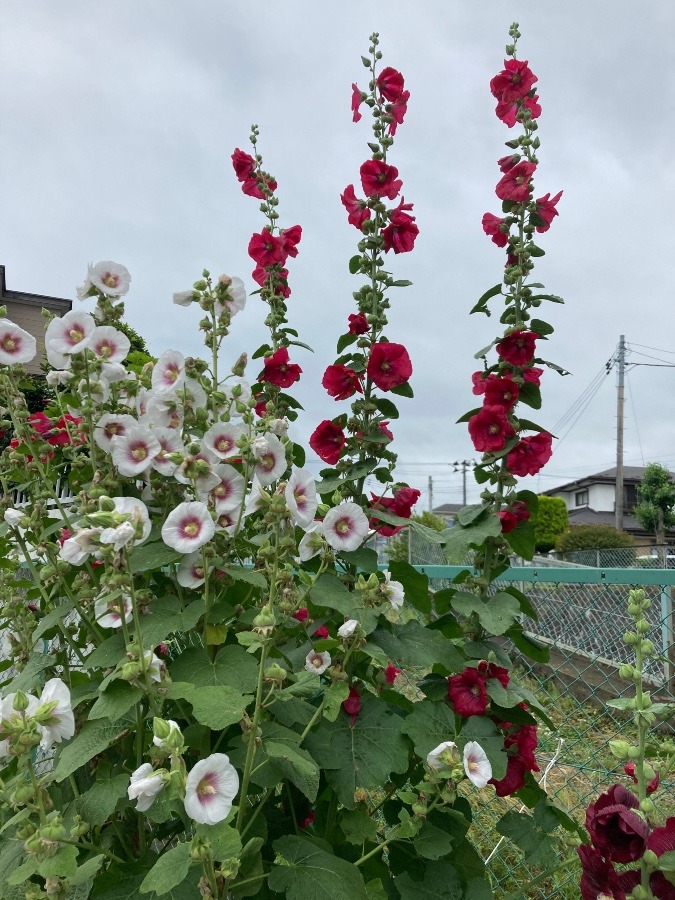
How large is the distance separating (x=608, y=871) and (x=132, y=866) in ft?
2.37

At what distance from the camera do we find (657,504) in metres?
28.8

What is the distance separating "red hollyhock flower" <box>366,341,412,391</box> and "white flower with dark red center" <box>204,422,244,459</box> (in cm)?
37

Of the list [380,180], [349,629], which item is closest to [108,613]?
[349,629]

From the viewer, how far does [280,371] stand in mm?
1766

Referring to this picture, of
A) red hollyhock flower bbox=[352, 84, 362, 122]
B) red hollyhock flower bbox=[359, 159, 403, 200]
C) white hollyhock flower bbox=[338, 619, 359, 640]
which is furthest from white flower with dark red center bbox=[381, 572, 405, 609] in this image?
red hollyhock flower bbox=[352, 84, 362, 122]

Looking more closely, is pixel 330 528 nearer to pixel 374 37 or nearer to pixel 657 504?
pixel 374 37

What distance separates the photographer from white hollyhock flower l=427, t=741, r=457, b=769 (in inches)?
43.3

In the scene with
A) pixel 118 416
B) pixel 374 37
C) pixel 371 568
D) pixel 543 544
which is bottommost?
pixel 543 544

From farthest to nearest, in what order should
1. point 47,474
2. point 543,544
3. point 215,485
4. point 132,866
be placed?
1. point 543,544
2. point 47,474
3. point 215,485
4. point 132,866

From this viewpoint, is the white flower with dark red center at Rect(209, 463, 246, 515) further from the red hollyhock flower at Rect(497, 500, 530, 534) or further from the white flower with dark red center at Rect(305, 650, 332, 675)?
the red hollyhock flower at Rect(497, 500, 530, 534)

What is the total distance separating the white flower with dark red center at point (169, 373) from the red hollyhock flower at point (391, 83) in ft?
2.98

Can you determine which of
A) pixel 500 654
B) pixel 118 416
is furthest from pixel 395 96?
pixel 500 654

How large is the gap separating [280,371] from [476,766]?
1020 mm

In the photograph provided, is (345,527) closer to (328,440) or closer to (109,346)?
(328,440)
